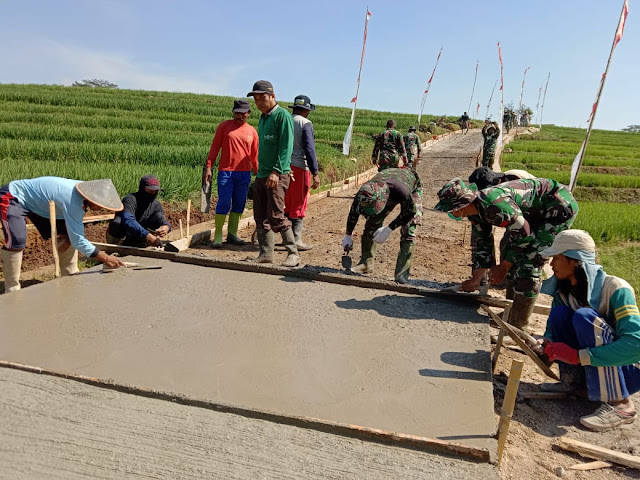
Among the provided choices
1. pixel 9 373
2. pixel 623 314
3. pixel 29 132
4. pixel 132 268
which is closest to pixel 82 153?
pixel 29 132

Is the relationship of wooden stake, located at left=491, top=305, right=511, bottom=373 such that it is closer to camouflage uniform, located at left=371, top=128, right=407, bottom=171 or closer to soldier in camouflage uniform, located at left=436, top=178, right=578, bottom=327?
soldier in camouflage uniform, located at left=436, top=178, right=578, bottom=327

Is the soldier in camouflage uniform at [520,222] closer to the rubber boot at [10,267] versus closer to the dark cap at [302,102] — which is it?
the dark cap at [302,102]

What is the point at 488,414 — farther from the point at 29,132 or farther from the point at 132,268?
the point at 29,132

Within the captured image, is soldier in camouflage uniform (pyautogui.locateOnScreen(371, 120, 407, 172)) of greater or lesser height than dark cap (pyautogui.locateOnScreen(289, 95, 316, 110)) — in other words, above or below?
below

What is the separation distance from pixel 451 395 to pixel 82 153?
390 inches

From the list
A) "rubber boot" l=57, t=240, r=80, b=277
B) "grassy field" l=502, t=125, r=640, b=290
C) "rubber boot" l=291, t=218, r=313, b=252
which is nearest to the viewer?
A: "rubber boot" l=57, t=240, r=80, b=277

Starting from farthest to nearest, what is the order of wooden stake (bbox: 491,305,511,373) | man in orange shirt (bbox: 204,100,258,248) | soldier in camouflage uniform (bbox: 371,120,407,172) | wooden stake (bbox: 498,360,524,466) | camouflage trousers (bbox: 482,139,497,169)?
camouflage trousers (bbox: 482,139,497,169), soldier in camouflage uniform (bbox: 371,120,407,172), man in orange shirt (bbox: 204,100,258,248), wooden stake (bbox: 491,305,511,373), wooden stake (bbox: 498,360,524,466)

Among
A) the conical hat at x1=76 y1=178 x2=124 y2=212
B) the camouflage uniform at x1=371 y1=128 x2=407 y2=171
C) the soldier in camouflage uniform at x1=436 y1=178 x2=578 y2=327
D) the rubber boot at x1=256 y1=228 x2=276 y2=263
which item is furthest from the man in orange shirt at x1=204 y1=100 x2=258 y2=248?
the camouflage uniform at x1=371 y1=128 x2=407 y2=171

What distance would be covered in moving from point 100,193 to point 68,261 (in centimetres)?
93

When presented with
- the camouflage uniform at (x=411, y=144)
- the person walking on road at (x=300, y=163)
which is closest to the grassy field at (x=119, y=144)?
the camouflage uniform at (x=411, y=144)

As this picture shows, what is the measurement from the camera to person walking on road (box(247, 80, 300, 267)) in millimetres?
4512

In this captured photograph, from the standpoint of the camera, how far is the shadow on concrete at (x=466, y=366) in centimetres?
257

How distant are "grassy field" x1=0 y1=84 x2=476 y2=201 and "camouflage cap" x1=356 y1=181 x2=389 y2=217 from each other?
3.94m

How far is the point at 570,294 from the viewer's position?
2.82 meters
